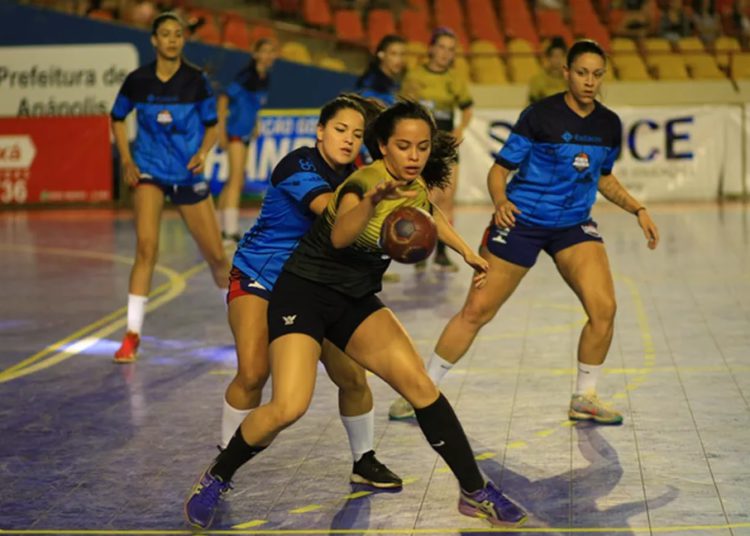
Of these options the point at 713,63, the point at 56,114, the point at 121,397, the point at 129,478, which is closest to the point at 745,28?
the point at 713,63

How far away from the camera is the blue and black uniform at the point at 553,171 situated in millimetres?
7695

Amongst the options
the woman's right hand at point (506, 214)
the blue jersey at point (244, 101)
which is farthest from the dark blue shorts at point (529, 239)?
Answer: the blue jersey at point (244, 101)

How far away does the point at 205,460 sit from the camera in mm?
7227

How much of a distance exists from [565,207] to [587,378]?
39.5 inches

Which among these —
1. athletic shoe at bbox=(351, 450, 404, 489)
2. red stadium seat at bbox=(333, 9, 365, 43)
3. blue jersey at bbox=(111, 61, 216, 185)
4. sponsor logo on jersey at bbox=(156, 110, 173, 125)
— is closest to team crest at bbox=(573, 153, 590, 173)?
athletic shoe at bbox=(351, 450, 404, 489)

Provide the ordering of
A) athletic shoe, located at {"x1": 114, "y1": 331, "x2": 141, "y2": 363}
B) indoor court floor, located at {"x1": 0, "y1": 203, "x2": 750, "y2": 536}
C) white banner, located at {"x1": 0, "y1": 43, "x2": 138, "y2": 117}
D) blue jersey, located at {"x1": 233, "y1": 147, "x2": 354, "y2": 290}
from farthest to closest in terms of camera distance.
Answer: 1. white banner, located at {"x1": 0, "y1": 43, "x2": 138, "y2": 117}
2. athletic shoe, located at {"x1": 114, "y1": 331, "x2": 141, "y2": 363}
3. indoor court floor, located at {"x1": 0, "y1": 203, "x2": 750, "y2": 536}
4. blue jersey, located at {"x1": 233, "y1": 147, "x2": 354, "y2": 290}

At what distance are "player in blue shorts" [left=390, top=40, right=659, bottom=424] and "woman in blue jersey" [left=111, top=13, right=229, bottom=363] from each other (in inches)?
110

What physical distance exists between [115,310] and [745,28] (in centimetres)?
1571

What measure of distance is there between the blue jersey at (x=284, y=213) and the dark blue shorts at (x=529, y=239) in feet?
5.25

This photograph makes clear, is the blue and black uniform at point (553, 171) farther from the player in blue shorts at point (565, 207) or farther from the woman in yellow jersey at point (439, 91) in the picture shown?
the woman in yellow jersey at point (439, 91)

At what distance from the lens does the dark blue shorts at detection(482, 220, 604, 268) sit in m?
7.79

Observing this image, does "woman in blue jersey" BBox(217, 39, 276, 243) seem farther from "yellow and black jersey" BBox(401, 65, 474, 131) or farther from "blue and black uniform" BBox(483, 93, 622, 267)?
"blue and black uniform" BBox(483, 93, 622, 267)

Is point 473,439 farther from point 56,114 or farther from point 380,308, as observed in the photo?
point 56,114

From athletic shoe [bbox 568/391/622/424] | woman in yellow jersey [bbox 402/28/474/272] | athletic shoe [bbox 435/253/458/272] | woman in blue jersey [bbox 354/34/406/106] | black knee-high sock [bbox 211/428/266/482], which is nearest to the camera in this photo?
black knee-high sock [bbox 211/428/266/482]
